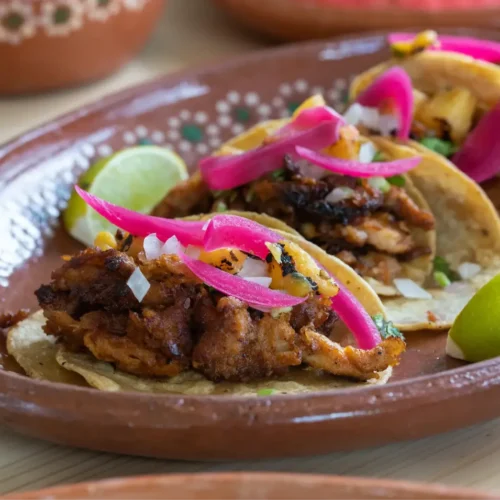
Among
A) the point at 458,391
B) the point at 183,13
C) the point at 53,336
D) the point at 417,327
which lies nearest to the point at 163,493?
the point at 458,391

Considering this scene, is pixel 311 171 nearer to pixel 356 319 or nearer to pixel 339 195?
pixel 339 195

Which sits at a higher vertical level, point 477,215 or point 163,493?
point 163,493

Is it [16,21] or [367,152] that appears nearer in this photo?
[367,152]

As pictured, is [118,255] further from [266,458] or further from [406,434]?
[406,434]

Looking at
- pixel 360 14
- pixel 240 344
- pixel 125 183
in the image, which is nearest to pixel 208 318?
pixel 240 344

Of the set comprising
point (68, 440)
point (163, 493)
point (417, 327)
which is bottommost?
point (417, 327)

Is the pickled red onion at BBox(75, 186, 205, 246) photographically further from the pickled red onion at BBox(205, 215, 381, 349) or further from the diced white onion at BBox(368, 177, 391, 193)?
the diced white onion at BBox(368, 177, 391, 193)
